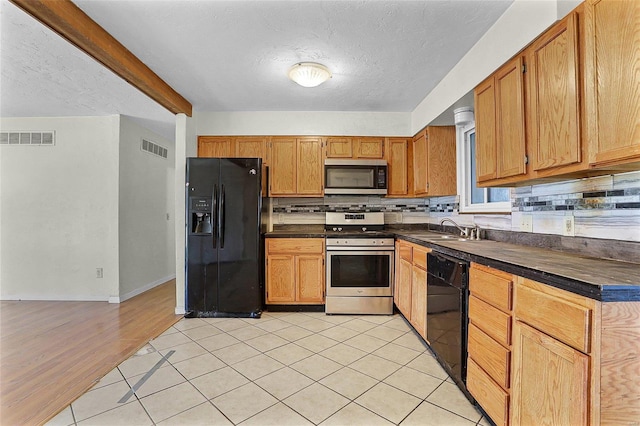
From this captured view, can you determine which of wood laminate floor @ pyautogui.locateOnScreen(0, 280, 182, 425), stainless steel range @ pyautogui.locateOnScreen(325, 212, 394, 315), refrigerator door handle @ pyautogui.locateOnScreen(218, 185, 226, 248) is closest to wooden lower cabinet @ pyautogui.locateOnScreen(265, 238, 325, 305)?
stainless steel range @ pyautogui.locateOnScreen(325, 212, 394, 315)

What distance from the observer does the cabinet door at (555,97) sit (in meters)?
1.37

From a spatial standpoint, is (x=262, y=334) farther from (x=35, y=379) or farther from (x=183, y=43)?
(x=183, y=43)

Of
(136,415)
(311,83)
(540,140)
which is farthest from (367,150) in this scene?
(136,415)

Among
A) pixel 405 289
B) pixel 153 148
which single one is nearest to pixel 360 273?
pixel 405 289

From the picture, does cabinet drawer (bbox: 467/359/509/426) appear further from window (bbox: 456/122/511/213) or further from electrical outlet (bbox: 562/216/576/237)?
window (bbox: 456/122/511/213)

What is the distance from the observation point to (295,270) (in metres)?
3.25

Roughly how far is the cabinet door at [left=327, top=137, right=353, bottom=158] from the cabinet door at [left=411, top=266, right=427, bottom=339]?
1.63 m

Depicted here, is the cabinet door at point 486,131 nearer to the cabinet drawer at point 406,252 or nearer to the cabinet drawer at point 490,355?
the cabinet drawer at point 406,252

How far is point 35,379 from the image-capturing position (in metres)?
1.92

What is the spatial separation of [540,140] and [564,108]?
201mm

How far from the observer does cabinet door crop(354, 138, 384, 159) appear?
3553 mm

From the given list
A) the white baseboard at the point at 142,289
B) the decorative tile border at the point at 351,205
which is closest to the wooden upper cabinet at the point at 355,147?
the decorative tile border at the point at 351,205

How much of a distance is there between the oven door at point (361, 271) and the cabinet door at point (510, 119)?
157 centimetres

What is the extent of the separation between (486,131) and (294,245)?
2.13 metres
